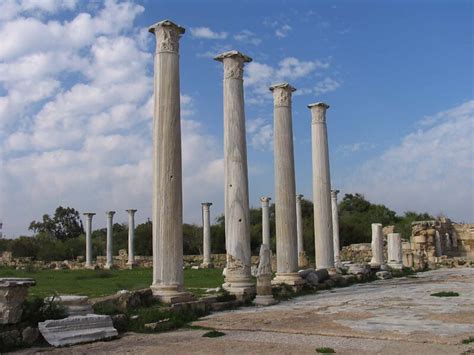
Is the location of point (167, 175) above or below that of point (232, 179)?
below

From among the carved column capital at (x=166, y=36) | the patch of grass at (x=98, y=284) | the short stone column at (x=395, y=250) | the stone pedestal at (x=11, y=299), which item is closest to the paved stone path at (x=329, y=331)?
the stone pedestal at (x=11, y=299)

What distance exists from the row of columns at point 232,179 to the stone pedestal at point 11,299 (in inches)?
147

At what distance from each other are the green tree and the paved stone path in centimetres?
7863

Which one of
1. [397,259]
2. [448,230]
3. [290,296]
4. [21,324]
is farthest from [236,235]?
[448,230]

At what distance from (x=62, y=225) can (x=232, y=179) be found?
7827cm

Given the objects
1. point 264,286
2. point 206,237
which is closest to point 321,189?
point 264,286

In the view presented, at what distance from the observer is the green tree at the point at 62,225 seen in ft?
285

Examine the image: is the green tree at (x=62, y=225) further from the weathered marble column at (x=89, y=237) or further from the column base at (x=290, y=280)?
the column base at (x=290, y=280)

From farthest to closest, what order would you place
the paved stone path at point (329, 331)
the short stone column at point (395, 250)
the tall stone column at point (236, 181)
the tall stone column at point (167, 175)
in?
1. the short stone column at point (395, 250)
2. the tall stone column at point (236, 181)
3. the tall stone column at point (167, 175)
4. the paved stone path at point (329, 331)

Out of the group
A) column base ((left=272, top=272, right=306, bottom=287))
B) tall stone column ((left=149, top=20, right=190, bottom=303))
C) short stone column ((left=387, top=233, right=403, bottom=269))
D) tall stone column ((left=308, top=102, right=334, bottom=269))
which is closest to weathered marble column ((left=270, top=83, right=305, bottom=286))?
column base ((left=272, top=272, right=306, bottom=287))

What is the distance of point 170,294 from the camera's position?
12.0 metres

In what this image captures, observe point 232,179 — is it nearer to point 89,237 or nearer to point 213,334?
point 213,334

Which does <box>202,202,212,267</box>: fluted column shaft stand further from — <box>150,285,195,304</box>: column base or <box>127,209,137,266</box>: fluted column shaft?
<box>150,285,195,304</box>: column base

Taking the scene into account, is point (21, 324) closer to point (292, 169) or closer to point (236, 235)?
point (236, 235)
